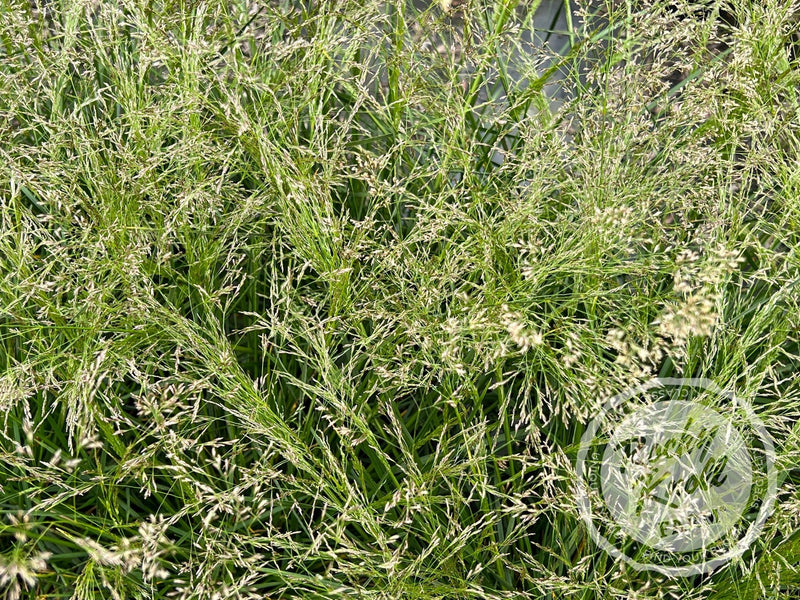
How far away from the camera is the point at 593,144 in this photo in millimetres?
1380

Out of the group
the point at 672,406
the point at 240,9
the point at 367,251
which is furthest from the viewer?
the point at 240,9

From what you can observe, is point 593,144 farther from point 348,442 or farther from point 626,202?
point 348,442

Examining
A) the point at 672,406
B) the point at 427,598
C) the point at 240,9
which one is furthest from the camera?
the point at 240,9

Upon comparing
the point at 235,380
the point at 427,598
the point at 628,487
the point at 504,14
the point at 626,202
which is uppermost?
the point at 504,14

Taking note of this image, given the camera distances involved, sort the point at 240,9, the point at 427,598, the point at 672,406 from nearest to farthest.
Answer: the point at 427,598
the point at 672,406
the point at 240,9

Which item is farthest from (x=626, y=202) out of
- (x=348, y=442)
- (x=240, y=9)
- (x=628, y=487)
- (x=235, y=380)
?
(x=240, y=9)

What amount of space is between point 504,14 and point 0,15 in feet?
3.48

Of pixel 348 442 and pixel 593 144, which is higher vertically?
pixel 593 144

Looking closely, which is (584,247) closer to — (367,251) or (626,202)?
(626,202)

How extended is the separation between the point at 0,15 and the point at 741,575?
1.83 metres

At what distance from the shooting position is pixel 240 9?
5.32ft

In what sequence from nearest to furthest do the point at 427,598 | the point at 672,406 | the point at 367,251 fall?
1. the point at 427,598
2. the point at 672,406
3. the point at 367,251

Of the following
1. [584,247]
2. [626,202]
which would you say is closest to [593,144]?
[626,202]

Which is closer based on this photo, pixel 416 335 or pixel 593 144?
pixel 416 335
